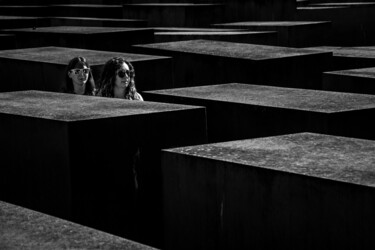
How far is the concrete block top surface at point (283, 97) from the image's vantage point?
7770 mm

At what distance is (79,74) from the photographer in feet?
29.7

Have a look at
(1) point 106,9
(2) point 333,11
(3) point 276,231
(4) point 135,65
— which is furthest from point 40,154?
(1) point 106,9

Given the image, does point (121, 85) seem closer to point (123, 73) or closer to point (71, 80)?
point (123, 73)

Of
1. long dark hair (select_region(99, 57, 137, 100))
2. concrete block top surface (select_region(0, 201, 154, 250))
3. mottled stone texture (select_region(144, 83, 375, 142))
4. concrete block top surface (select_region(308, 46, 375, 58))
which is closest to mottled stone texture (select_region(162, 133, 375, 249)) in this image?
mottled stone texture (select_region(144, 83, 375, 142))

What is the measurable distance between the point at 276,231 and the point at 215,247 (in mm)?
537

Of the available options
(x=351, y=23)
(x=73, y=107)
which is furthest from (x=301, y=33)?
(x=73, y=107)

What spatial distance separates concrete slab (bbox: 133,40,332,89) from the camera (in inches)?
430

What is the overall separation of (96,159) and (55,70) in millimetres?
4055

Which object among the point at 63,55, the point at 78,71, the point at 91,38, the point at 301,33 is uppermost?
the point at 78,71

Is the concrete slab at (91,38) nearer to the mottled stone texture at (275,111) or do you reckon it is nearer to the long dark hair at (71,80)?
the long dark hair at (71,80)

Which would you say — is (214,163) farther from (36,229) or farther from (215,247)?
(36,229)

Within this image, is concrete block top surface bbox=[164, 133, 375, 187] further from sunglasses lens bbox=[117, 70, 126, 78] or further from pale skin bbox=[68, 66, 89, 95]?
pale skin bbox=[68, 66, 89, 95]

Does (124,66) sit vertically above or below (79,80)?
above

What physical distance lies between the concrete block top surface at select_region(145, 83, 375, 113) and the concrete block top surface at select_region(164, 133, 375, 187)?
1.42 metres
